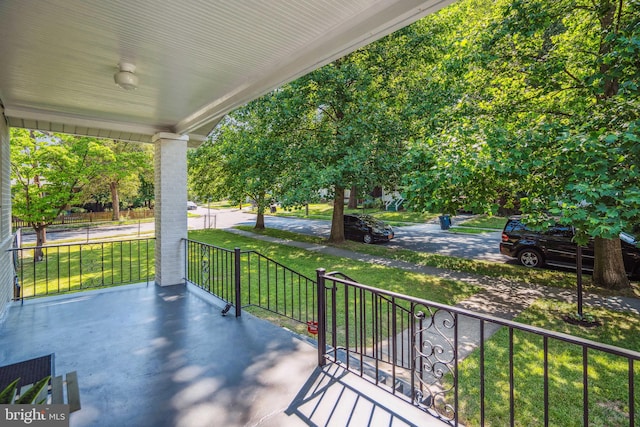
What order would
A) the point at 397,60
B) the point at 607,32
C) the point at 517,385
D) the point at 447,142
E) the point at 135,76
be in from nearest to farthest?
the point at 135,76
the point at 517,385
the point at 607,32
the point at 447,142
the point at 397,60

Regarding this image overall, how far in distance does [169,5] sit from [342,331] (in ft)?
13.9

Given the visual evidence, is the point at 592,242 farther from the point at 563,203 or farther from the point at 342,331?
the point at 342,331

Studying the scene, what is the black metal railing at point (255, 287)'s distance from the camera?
430 cm

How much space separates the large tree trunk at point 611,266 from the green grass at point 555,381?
2130 millimetres

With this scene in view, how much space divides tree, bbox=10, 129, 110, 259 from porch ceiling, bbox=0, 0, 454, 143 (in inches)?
247

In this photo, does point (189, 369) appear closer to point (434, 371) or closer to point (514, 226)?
point (434, 371)

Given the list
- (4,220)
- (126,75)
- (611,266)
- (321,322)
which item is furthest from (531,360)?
(4,220)

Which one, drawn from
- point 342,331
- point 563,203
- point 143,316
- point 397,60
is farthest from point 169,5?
point 397,60

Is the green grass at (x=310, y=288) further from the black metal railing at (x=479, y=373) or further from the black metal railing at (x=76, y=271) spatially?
the black metal railing at (x=76, y=271)

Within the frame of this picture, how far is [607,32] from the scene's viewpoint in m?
5.23

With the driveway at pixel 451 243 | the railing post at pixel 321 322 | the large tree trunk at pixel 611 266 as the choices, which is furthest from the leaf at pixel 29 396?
the driveway at pixel 451 243

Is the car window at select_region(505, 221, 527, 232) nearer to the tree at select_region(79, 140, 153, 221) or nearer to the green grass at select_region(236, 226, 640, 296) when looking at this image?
the green grass at select_region(236, 226, 640, 296)

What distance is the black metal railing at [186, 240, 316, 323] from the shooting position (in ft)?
14.1

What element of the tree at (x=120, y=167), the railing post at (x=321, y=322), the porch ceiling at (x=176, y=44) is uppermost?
the tree at (x=120, y=167)
